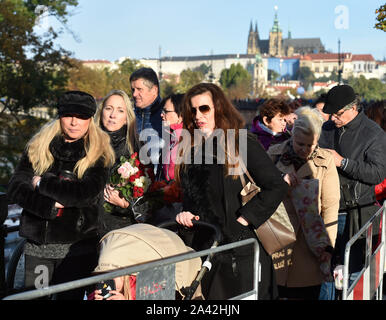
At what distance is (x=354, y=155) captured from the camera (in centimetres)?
473

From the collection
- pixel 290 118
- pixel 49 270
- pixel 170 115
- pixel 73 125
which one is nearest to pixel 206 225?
pixel 49 270

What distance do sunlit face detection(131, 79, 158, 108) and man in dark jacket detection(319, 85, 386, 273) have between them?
161 cm

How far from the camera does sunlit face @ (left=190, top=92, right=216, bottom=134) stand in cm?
325

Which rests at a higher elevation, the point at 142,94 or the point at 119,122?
the point at 142,94

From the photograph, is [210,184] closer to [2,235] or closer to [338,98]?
[2,235]

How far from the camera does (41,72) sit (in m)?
29.7

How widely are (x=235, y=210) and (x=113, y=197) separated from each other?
109 centimetres

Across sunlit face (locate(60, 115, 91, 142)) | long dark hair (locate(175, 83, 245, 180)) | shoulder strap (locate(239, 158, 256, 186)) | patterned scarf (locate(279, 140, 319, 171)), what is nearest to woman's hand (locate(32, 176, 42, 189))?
sunlit face (locate(60, 115, 91, 142))

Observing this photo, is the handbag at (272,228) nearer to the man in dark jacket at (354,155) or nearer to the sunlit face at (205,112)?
the sunlit face at (205,112)

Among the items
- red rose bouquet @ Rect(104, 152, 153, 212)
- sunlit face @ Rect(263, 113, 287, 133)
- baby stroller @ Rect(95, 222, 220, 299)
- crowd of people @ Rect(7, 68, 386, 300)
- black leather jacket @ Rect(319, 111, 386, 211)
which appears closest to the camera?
baby stroller @ Rect(95, 222, 220, 299)

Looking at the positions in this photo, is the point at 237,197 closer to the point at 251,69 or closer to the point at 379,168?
the point at 379,168

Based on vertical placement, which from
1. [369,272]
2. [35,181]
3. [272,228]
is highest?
[35,181]

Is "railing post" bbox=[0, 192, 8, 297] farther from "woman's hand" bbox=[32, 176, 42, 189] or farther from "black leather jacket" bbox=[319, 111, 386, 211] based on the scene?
"black leather jacket" bbox=[319, 111, 386, 211]
